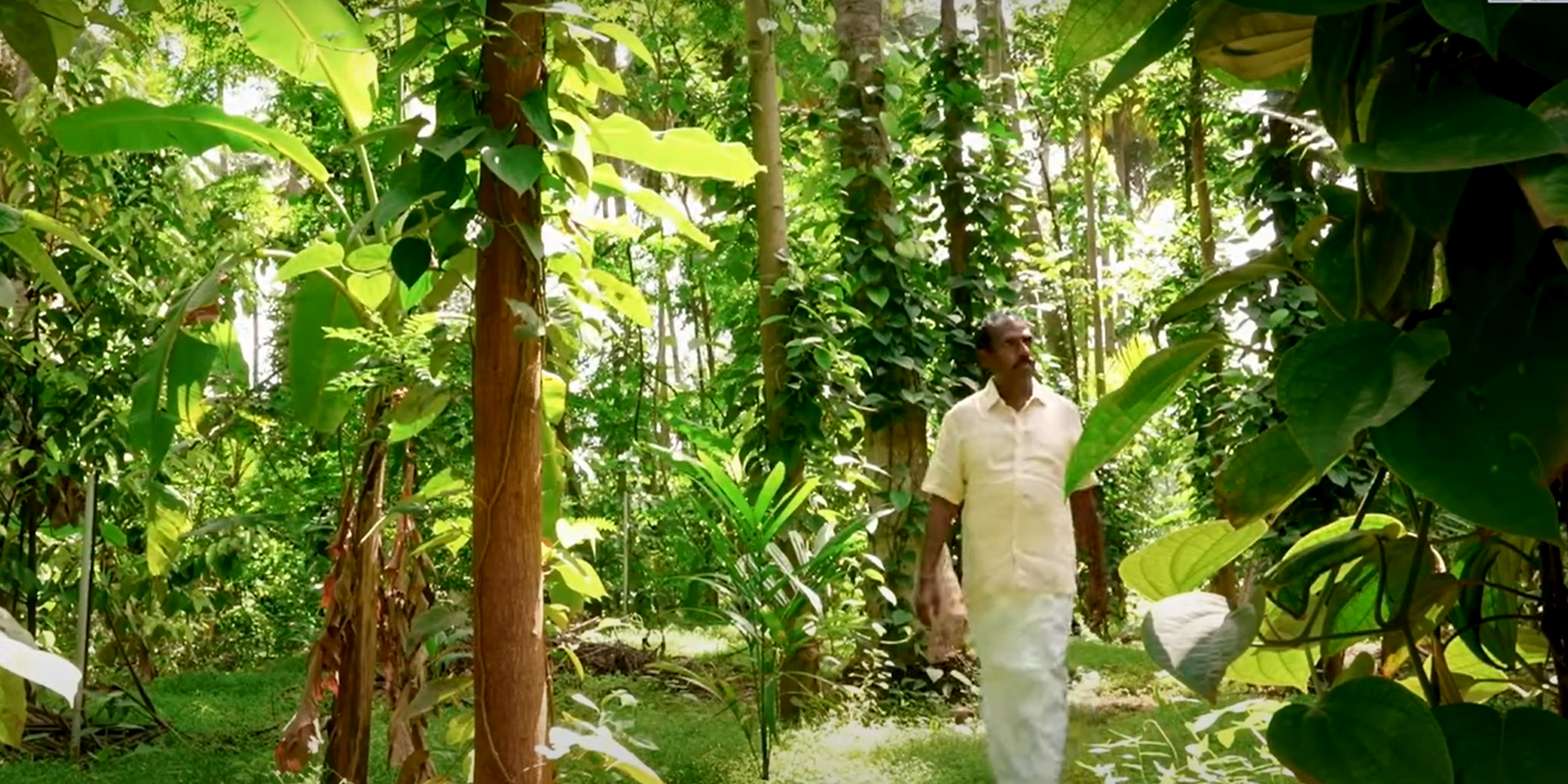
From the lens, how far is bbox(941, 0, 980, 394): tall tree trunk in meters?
4.75

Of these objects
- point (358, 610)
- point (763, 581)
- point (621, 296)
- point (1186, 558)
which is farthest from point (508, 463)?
point (763, 581)

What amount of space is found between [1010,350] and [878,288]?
1364mm

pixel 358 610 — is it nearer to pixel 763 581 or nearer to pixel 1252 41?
pixel 763 581

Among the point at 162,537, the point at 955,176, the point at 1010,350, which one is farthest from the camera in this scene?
the point at 955,176

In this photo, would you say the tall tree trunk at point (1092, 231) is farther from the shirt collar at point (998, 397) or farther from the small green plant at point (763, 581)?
the shirt collar at point (998, 397)

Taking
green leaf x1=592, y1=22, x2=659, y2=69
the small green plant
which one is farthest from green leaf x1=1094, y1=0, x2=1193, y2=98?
the small green plant

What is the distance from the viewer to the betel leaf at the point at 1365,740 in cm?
40

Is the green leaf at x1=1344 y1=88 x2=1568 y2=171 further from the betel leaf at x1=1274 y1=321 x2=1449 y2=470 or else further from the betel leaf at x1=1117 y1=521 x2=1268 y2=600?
the betel leaf at x1=1117 y1=521 x2=1268 y2=600

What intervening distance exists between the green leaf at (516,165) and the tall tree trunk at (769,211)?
2.37 meters

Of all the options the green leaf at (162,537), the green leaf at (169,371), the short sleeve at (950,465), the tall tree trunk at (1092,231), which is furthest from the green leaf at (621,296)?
the tall tree trunk at (1092,231)

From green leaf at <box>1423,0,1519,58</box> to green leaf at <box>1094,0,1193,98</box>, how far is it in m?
0.12

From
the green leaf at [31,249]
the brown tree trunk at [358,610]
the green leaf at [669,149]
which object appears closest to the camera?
the green leaf at [31,249]

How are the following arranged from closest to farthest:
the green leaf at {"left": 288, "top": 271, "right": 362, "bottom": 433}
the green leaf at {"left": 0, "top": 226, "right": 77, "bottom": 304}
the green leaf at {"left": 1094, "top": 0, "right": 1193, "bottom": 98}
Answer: the green leaf at {"left": 1094, "top": 0, "right": 1193, "bottom": 98}
the green leaf at {"left": 0, "top": 226, "right": 77, "bottom": 304}
the green leaf at {"left": 288, "top": 271, "right": 362, "bottom": 433}

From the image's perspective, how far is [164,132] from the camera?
5.20ft
